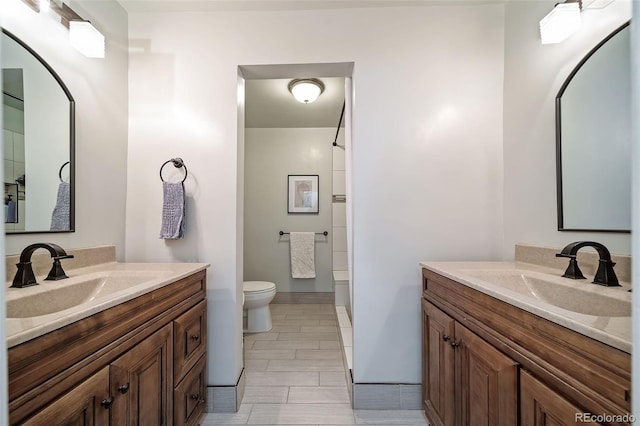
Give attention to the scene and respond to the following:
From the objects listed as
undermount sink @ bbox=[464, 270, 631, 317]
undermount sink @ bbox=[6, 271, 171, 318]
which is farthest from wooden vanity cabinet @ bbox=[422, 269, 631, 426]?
undermount sink @ bbox=[6, 271, 171, 318]

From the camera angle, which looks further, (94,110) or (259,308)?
(259,308)

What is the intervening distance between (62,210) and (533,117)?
7.71 ft

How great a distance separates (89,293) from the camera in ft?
4.11

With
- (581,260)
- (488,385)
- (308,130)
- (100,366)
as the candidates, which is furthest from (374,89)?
(308,130)

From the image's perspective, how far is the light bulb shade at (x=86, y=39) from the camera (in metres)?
1.36

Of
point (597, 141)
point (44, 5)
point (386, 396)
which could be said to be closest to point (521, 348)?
point (597, 141)

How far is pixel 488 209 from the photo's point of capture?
1751mm

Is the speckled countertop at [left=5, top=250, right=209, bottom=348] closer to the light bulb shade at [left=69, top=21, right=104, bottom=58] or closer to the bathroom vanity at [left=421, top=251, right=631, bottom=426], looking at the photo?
the light bulb shade at [left=69, top=21, right=104, bottom=58]

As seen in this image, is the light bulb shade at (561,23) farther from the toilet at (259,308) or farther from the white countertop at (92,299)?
the toilet at (259,308)

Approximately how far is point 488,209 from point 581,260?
558 millimetres

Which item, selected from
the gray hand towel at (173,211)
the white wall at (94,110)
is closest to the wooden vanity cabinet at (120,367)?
the gray hand towel at (173,211)

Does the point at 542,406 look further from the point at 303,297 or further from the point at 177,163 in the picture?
the point at 303,297

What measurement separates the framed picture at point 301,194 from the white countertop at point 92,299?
2.14 metres
